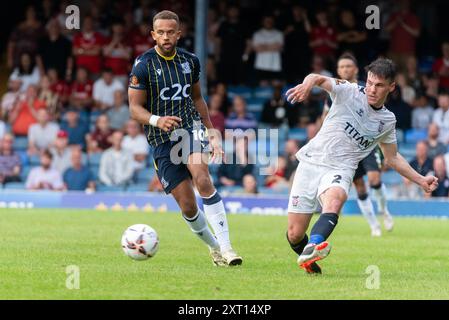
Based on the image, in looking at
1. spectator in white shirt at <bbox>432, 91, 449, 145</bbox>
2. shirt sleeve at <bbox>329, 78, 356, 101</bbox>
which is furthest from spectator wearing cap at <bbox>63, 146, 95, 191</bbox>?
shirt sleeve at <bbox>329, 78, 356, 101</bbox>

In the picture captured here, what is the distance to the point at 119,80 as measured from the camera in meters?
27.3

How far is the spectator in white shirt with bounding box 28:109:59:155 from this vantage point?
26.1m

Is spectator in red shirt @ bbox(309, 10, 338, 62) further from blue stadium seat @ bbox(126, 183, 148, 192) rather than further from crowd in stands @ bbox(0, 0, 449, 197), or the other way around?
blue stadium seat @ bbox(126, 183, 148, 192)

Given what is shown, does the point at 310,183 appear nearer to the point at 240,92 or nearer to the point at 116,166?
the point at 116,166

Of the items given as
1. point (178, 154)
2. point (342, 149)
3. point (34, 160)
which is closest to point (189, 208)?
point (178, 154)

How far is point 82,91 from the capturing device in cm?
2714

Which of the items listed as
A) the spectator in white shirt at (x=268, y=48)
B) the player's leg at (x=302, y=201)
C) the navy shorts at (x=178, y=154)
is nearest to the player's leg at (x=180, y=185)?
the navy shorts at (x=178, y=154)

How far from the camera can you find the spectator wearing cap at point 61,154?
25.0m

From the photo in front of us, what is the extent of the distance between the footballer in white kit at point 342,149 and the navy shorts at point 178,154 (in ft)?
3.53

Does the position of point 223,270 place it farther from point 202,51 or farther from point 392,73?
point 202,51

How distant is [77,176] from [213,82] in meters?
4.51

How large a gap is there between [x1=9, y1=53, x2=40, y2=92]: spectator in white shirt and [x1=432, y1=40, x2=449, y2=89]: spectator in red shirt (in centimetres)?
1007

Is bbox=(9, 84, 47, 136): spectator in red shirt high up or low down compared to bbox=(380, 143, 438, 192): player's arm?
down

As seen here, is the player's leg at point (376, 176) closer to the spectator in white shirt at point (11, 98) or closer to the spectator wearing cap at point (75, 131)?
the spectator wearing cap at point (75, 131)
